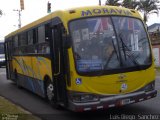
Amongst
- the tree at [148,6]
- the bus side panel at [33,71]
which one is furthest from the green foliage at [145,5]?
the bus side panel at [33,71]

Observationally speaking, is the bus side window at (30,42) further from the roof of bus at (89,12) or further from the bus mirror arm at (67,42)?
the bus mirror arm at (67,42)

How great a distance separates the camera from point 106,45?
9.84 m

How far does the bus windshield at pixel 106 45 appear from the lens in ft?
31.7

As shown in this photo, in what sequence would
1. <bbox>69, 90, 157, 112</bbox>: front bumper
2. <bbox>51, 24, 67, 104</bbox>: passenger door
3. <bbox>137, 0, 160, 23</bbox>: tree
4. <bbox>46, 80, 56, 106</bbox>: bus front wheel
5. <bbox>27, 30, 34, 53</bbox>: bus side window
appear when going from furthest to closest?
1. <bbox>137, 0, 160, 23</bbox>: tree
2. <bbox>27, 30, 34, 53</bbox>: bus side window
3. <bbox>46, 80, 56, 106</bbox>: bus front wheel
4. <bbox>51, 24, 67, 104</bbox>: passenger door
5. <bbox>69, 90, 157, 112</bbox>: front bumper

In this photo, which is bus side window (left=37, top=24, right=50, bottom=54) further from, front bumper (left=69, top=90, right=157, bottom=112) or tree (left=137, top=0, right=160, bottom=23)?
tree (left=137, top=0, right=160, bottom=23)

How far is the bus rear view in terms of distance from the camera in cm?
952

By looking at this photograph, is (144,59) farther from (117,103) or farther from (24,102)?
(24,102)

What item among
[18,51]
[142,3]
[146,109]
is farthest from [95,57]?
[142,3]

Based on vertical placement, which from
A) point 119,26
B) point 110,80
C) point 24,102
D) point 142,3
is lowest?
point 24,102

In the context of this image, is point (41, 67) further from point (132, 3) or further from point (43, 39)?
point (132, 3)

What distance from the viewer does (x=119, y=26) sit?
10141 millimetres

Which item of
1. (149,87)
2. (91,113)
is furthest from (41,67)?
(149,87)

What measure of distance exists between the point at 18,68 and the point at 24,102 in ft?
12.1

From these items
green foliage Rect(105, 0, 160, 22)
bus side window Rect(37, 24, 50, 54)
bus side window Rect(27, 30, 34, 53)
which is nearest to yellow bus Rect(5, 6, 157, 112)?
bus side window Rect(37, 24, 50, 54)
